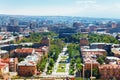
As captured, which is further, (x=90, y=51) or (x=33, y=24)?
(x=33, y=24)

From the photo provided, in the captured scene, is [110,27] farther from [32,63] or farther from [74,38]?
[32,63]

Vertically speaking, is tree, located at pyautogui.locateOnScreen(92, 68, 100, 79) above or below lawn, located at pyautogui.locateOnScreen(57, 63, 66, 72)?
above

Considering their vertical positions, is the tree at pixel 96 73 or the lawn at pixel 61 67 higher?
the tree at pixel 96 73

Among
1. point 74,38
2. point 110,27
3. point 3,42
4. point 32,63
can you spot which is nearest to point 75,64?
point 32,63

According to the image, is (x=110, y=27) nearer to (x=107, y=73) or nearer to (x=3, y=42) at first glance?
(x=3, y=42)

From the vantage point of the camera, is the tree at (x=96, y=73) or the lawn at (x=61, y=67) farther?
the lawn at (x=61, y=67)

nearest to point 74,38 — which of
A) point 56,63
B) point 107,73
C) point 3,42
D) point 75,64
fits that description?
point 3,42

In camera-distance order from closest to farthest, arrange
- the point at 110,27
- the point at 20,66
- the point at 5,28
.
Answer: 1. the point at 20,66
2. the point at 5,28
3. the point at 110,27

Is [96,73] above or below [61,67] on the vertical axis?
above

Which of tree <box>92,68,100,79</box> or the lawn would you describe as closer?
tree <box>92,68,100,79</box>

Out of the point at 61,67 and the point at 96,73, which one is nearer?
the point at 96,73

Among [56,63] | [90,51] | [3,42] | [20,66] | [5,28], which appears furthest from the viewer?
[5,28]
